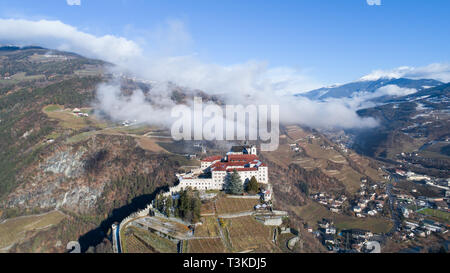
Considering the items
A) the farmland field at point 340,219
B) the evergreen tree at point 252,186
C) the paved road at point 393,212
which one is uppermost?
the evergreen tree at point 252,186

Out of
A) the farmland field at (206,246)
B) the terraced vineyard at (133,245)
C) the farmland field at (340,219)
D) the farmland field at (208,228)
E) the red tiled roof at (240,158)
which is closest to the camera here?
the farmland field at (206,246)

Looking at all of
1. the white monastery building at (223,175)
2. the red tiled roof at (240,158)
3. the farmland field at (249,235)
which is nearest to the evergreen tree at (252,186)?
the white monastery building at (223,175)

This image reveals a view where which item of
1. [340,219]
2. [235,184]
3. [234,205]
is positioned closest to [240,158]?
[235,184]

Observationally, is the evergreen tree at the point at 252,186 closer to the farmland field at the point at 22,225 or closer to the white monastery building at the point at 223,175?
the white monastery building at the point at 223,175

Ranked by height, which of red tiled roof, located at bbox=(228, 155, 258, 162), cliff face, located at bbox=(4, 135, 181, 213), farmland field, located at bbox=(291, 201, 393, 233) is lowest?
farmland field, located at bbox=(291, 201, 393, 233)

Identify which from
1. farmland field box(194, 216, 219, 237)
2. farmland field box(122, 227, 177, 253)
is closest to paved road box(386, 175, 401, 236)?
farmland field box(194, 216, 219, 237)

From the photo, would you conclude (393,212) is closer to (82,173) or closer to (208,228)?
(208,228)

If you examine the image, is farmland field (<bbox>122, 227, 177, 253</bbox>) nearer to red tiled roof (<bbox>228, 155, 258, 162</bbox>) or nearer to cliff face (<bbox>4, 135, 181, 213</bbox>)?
red tiled roof (<bbox>228, 155, 258, 162</bbox>)
